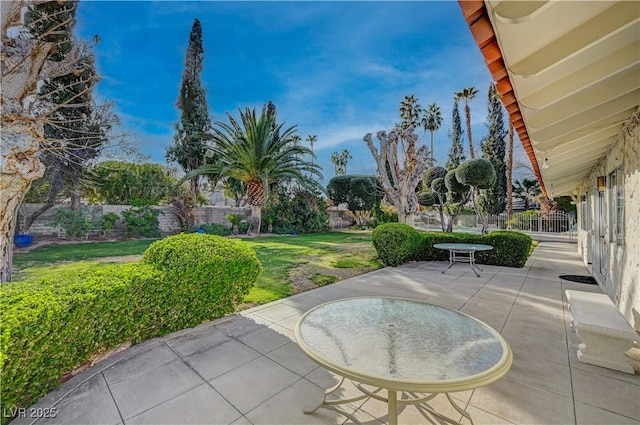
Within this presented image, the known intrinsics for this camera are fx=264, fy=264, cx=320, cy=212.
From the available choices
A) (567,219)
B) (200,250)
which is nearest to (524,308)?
(200,250)

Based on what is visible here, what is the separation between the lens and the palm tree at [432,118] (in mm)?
32759

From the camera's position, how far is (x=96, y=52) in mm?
9609

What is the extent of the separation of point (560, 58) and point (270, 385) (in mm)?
3496

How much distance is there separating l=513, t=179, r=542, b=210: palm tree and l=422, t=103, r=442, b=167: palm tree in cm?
1200

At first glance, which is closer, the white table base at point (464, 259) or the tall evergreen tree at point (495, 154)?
the white table base at point (464, 259)

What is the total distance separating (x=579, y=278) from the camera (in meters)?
6.57

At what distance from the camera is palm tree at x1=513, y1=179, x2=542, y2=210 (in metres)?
24.1

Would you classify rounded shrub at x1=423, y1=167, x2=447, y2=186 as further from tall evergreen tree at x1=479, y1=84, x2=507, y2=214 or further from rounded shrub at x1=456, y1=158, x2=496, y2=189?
tall evergreen tree at x1=479, y1=84, x2=507, y2=214

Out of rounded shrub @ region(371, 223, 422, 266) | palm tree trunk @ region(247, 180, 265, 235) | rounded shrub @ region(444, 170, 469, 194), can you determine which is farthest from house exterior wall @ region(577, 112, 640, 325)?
palm tree trunk @ region(247, 180, 265, 235)

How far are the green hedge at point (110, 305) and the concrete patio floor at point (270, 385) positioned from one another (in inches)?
8.7

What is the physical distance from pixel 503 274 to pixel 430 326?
→ 20.5ft

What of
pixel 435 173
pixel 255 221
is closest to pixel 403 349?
pixel 255 221

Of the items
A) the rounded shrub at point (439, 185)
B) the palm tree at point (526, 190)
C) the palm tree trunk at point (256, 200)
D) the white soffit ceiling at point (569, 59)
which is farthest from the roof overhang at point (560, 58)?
the palm tree at point (526, 190)

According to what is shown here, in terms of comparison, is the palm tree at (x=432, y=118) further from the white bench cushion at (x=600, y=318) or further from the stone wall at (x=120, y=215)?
the white bench cushion at (x=600, y=318)
